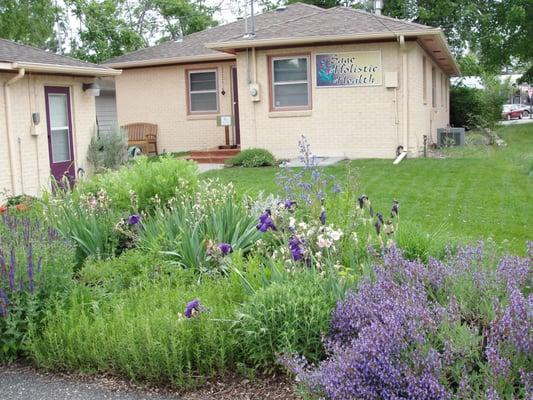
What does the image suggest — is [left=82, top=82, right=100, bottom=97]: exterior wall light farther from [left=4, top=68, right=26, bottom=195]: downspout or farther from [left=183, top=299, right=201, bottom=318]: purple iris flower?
[left=183, top=299, right=201, bottom=318]: purple iris flower

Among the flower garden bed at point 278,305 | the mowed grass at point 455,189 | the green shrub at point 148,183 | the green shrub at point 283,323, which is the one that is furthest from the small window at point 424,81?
the green shrub at point 283,323

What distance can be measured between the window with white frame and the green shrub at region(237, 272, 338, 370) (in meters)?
13.9

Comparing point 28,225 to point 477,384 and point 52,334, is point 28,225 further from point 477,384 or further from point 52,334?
point 477,384

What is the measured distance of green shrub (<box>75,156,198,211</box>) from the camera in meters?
7.77

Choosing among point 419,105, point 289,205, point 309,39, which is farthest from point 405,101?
point 289,205

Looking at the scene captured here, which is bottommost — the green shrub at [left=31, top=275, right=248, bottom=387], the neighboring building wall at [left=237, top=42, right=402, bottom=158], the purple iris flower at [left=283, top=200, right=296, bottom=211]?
the green shrub at [left=31, top=275, right=248, bottom=387]

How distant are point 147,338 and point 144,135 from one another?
18564 mm

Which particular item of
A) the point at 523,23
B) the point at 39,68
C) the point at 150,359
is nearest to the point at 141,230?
the point at 150,359

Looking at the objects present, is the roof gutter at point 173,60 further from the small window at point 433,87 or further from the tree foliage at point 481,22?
the tree foliage at point 481,22

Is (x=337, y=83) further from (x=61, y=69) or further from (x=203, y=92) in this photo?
(x=61, y=69)

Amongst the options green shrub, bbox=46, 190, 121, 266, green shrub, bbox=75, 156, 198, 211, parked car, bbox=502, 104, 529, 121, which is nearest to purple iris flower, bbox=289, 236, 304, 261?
green shrub, bbox=46, 190, 121, 266

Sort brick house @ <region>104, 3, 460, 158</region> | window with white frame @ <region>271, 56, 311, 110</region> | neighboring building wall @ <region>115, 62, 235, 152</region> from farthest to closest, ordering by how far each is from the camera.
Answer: neighboring building wall @ <region>115, 62, 235, 152</region> → window with white frame @ <region>271, 56, 311, 110</region> → brick house @ <region>104, 3, 460, 158</region>

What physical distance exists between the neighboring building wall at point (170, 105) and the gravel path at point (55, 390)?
56.1 ft

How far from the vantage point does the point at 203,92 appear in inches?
853
